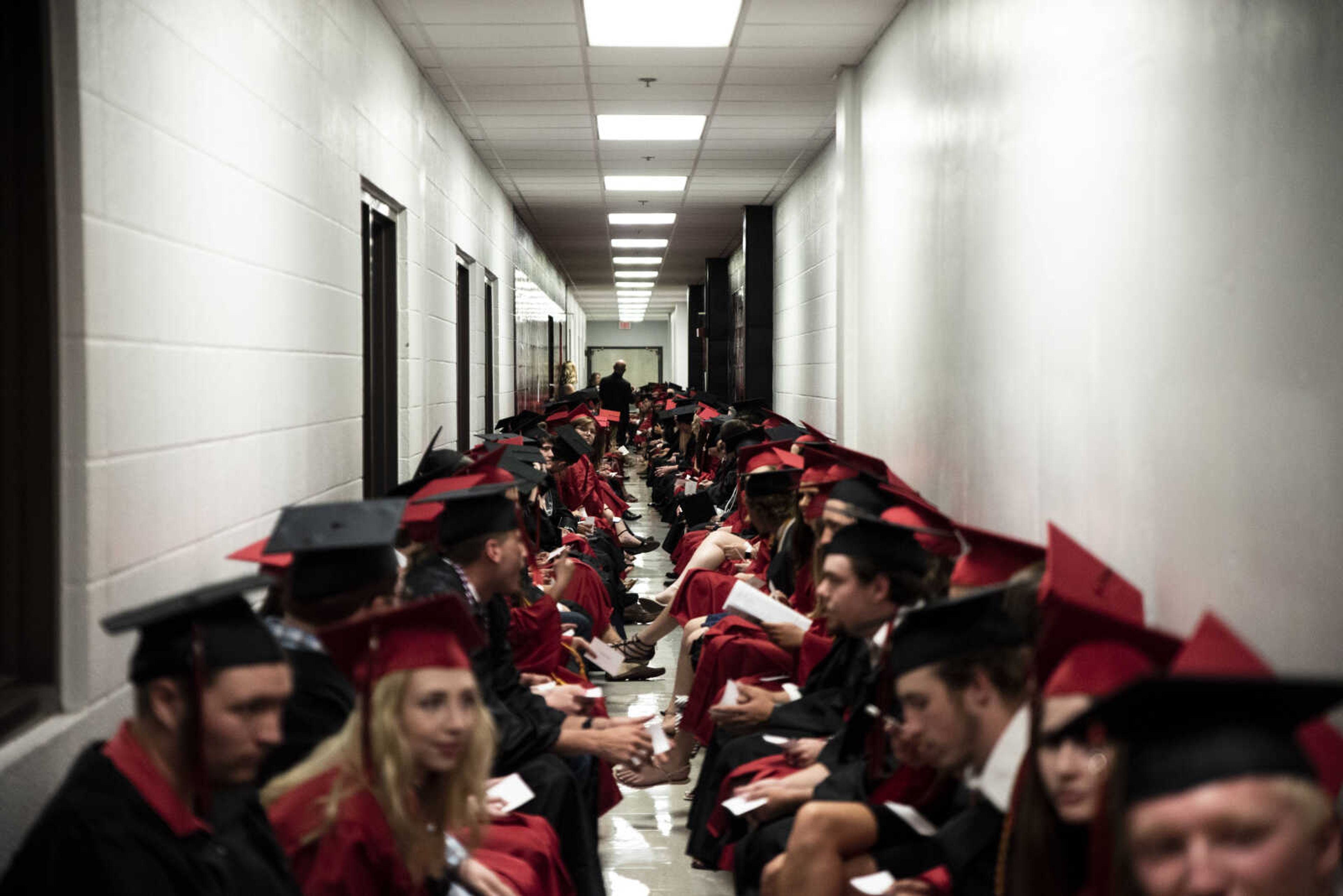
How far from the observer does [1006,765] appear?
2305mm

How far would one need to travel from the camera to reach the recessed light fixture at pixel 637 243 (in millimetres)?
16234

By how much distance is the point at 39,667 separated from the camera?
2605mm

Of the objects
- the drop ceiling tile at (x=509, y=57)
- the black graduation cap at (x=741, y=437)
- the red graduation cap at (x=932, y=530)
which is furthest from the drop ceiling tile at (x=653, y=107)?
the red graduation cap at (x=932, y=530)

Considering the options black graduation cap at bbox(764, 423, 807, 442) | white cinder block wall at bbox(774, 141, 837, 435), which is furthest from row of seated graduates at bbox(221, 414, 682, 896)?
white cinder block wall at bbox(774, 141, 837, 435)

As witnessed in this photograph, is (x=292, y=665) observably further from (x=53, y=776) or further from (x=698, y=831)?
(x=698, y=831)

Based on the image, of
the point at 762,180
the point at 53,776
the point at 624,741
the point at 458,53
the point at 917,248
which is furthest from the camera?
the point at 762,180

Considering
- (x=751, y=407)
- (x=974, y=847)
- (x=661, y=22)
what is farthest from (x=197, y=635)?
(x=751, y=407)

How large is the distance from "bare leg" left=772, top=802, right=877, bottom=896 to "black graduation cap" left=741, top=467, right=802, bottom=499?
2.90 m

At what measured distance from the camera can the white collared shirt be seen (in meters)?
2.28

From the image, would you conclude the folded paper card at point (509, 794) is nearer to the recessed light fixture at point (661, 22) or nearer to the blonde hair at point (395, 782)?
the blonde hair at point (395, 782)

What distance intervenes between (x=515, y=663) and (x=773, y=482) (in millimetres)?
1710

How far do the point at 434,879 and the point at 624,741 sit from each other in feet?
4.29

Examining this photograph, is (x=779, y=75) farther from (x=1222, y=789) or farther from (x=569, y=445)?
(x=1222, y=789)

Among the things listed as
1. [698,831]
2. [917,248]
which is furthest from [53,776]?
[917,248]
